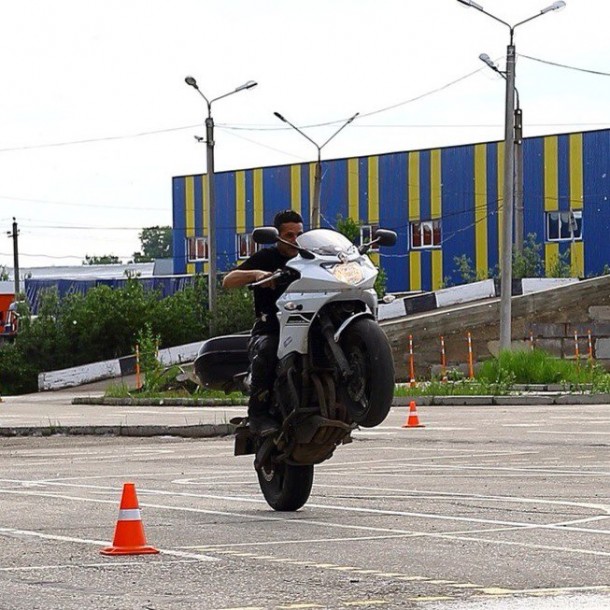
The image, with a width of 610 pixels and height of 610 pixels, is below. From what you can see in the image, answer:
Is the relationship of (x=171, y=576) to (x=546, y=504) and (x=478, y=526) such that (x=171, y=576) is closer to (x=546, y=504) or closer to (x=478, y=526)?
(x=478, y=526)

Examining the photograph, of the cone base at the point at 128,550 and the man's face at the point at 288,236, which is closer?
the cone base at the point at 128,550

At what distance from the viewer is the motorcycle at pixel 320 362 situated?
9469mm

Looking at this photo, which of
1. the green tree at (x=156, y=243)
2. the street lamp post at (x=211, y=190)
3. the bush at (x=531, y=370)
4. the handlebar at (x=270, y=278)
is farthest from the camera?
the green tree at (x=156, y=243)

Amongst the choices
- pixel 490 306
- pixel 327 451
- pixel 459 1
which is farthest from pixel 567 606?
pixel 490 306

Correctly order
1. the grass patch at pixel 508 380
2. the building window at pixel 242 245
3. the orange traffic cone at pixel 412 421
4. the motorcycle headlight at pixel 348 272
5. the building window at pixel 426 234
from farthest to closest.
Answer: the building window at pixel 242 245 < the building window at pixel 426 234 < the grass patch at pixel 508 380 < the orange traffic cone at pixel 412 421 < the motorcycle headlight at pixel 348 272

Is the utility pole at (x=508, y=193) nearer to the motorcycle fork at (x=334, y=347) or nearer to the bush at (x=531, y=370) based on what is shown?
the bush at (x=531, y=370)

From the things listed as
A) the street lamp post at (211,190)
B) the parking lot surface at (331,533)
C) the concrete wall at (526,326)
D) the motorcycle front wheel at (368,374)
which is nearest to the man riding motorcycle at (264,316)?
the parking lot surface at (331,533)

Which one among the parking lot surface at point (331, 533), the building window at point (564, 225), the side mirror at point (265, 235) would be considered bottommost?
the parking lot surface at point (331, 533)

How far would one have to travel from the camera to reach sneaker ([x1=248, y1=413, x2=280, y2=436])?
33.3 feet

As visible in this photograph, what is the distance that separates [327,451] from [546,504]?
4.73 ft

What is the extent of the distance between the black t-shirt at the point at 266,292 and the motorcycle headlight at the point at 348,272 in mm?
525

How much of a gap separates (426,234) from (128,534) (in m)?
63.2

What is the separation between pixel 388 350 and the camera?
942 cm

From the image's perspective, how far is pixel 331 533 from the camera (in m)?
8.89
